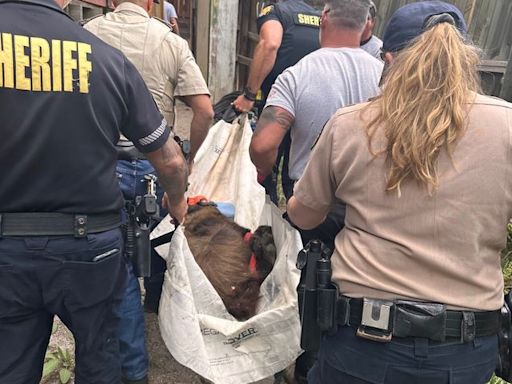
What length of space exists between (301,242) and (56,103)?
3.93 ft

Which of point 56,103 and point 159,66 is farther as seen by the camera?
point 159,66

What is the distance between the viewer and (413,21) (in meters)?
1.54

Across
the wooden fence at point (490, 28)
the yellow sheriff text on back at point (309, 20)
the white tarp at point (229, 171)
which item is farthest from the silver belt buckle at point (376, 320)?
the wooden fence at point (490, 28)

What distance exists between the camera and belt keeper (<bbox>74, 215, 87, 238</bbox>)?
165 centimetres

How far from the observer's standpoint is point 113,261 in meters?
1.79

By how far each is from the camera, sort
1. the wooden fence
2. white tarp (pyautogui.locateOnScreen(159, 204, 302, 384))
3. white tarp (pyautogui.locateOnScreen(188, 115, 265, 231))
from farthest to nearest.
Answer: the wooden fence, white tarp (pyautogui.locateOnScreen(188, 115, 265, 231)), white tarp (pyautogui.locateOnScreen(159, 204, 302, 384))

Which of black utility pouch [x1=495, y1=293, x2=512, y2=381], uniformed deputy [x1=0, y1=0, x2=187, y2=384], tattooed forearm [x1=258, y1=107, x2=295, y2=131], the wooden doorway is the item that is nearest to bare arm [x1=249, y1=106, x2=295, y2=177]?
tattooed forearm [x1=258, y1=107, x2=295, y2=131]

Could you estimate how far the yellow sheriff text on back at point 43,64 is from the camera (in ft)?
4.82

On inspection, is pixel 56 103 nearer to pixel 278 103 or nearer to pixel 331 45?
pixel 278 103

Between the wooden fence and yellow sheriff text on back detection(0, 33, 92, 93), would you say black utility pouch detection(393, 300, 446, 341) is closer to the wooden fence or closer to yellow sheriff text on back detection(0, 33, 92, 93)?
yellow sheriff text on back detection(0, 33, 92, 93)

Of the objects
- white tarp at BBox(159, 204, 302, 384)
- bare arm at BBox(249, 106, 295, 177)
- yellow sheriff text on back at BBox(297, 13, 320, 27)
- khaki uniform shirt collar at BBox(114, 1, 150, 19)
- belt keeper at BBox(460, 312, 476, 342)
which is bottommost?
white tarp at BBox(159, 204, 302, 384)

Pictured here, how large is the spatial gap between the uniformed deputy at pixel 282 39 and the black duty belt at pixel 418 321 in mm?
2439

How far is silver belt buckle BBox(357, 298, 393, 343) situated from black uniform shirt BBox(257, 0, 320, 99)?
251 cm

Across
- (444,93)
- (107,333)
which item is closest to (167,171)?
(107,333)
